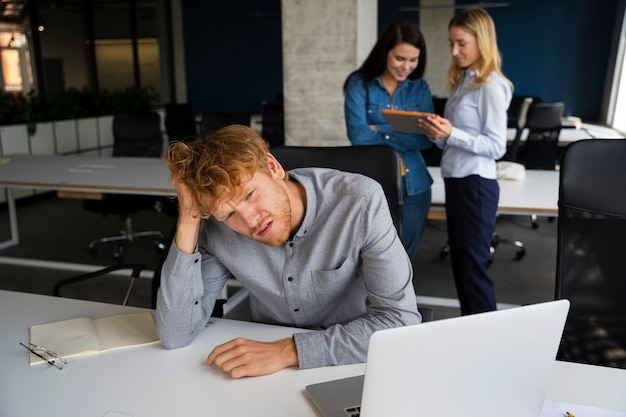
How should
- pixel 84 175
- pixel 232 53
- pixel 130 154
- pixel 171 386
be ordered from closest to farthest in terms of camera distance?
pixel 171 386 → pixel 84 175 → pixel 130 154 → pixel 232 53

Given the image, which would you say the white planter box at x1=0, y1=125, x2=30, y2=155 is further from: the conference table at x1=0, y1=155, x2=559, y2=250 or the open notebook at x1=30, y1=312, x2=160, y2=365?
the open notebook at x1=30, y1=312, x2=160, y2=365

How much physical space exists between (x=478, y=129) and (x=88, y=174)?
2.59 meters

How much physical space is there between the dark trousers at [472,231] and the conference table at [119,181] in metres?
0.28

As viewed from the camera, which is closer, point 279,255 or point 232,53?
point 279,255

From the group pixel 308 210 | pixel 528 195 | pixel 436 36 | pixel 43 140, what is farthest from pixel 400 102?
pixel 436 36

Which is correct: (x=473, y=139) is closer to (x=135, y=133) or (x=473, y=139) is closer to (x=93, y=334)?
(x=93, y=334)

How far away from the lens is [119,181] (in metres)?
3.48

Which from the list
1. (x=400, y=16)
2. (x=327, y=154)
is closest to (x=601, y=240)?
(x=327, y=154)

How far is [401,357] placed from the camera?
0.78 meters

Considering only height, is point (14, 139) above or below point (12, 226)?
above

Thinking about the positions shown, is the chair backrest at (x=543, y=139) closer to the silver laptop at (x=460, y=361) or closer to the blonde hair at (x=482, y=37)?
the blonde hair at (x=482, y=37)

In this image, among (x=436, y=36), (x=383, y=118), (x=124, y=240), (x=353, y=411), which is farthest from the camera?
(x=436, y=36)

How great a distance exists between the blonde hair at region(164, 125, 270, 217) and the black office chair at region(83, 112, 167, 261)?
119 inches

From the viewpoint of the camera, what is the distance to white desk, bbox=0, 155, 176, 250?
131 inches
